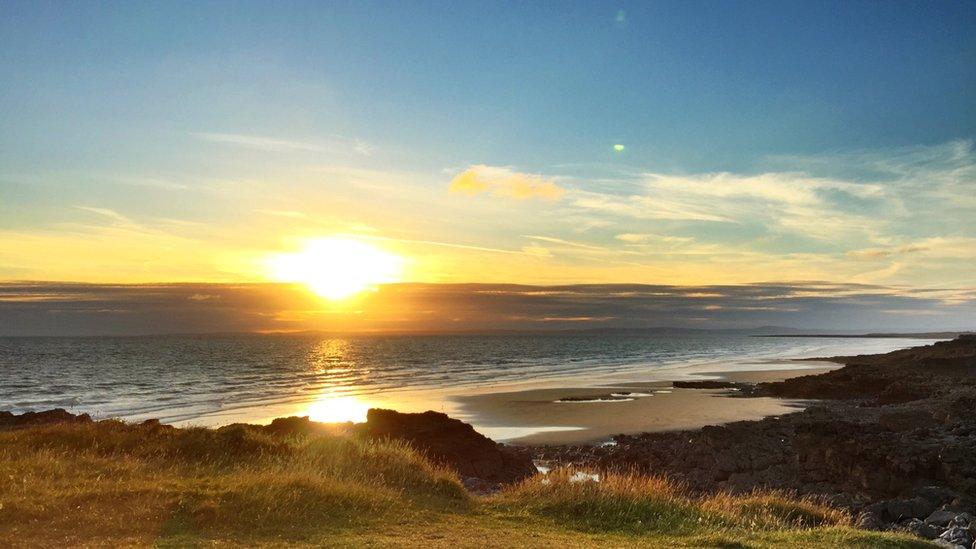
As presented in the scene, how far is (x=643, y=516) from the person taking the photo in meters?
15.5

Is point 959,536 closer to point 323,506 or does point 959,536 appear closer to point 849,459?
point 849,459

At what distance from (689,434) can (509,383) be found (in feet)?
127

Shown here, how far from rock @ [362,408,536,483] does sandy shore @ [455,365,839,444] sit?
765 cm

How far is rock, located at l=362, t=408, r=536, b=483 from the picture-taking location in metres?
27.7

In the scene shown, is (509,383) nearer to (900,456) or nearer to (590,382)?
(590,382)

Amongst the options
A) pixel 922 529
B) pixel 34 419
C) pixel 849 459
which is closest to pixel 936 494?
pixel 849 459

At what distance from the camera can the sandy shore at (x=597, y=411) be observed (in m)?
39.5

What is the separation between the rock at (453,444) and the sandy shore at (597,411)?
7653mm

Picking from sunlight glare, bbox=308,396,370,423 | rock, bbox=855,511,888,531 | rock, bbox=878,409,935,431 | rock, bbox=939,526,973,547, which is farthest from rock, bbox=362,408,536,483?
rock, bbox=878,409,935,431

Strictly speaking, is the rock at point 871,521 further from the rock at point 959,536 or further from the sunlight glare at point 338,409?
the sunlight glare at point 338,409

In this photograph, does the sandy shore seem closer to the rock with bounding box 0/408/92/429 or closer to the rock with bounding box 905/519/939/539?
the rock with bounding box 905/519/939/539

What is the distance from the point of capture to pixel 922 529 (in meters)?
17.7

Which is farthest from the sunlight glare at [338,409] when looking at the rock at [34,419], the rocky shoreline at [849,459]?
the rocky shoreline at [849,459]

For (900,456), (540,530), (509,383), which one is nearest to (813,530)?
(540,530)
